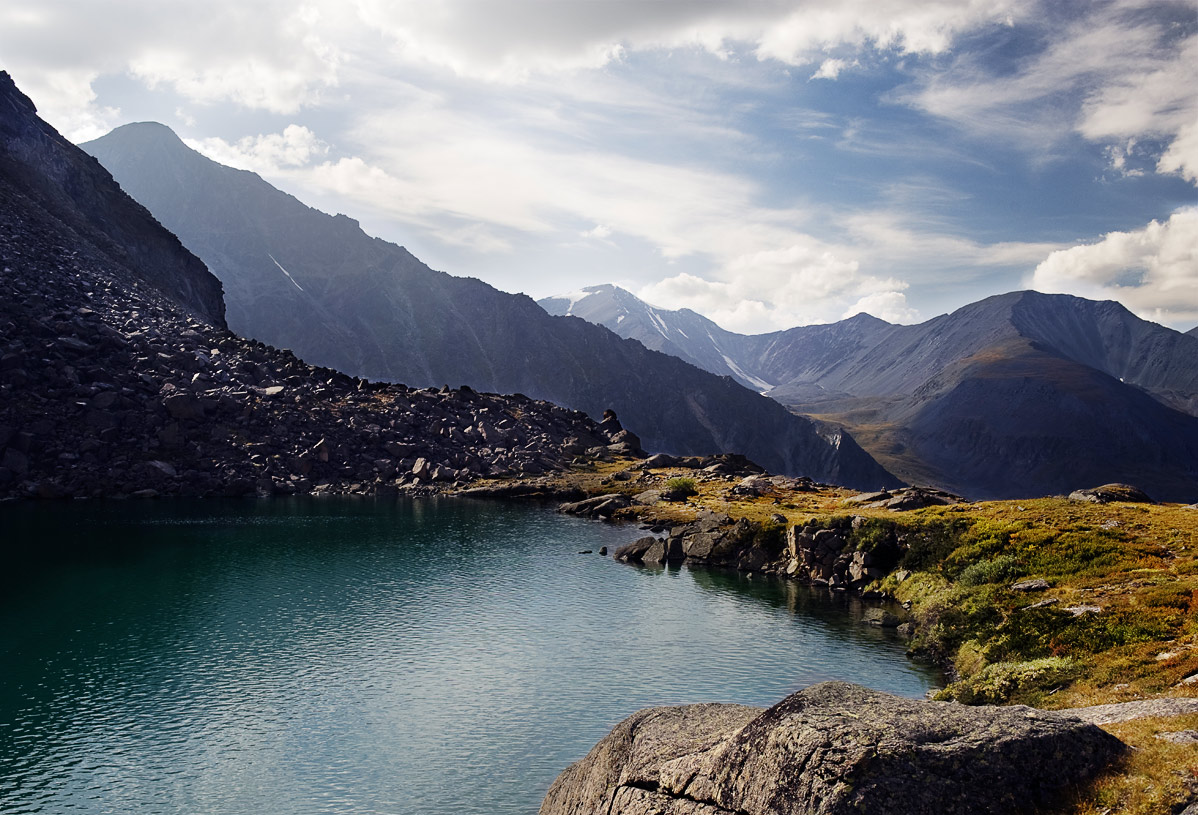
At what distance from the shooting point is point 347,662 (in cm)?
5253

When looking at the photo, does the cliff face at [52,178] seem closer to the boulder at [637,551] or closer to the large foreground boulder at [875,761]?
the boulder at [637,551]

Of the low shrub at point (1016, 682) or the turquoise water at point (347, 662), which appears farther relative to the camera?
the low shrub at point (1016, 682)

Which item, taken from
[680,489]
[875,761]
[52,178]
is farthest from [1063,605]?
[52,178]

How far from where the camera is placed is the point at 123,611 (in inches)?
2484

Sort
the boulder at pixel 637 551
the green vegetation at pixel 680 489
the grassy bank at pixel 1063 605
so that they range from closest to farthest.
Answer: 1. the grassy bank at pixel 1063 605
2. the boulder at pixel 637 551
3. the green vegetation at pixel 680 489

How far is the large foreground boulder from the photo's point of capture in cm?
1714

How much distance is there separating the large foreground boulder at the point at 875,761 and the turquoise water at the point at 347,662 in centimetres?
1584

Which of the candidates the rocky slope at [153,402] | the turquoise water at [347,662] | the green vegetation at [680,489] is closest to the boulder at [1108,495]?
the turquoise water at [347,662]

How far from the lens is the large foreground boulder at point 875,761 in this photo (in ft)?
56.2

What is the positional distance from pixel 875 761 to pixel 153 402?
14394 cm

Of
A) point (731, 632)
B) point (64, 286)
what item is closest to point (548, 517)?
point (731, 632)

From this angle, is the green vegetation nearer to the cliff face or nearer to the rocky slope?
the rocky slope

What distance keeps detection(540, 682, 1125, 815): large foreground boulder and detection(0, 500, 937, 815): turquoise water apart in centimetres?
1584

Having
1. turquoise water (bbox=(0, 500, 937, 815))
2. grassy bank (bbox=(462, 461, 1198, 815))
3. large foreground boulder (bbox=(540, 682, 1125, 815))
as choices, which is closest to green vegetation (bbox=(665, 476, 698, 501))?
grassy bank (bbox=(462, 461, 1198, 815))
